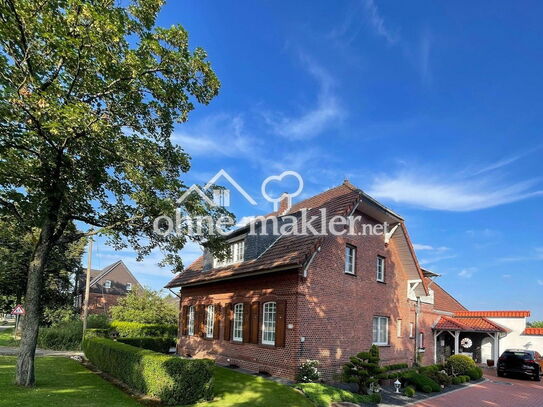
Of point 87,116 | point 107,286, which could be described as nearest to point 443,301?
point 87,116

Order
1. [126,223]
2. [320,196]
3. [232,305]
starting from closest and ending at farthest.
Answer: [126,223], [232,305], [320,196]

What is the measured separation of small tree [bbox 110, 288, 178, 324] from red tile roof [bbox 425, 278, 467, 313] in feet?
70.8

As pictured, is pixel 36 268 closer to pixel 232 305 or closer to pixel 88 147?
pixel 88 147

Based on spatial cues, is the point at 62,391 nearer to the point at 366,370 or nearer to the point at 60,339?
the point at 366,370

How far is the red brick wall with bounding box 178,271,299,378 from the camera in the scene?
13.8m

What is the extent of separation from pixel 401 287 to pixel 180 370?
1417 cm

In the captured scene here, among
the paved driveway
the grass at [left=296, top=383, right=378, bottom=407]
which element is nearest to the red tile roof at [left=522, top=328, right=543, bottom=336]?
the paved driveway

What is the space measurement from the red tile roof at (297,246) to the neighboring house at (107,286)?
3657cm

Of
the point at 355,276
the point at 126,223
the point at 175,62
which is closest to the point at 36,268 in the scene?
the point at 126,223

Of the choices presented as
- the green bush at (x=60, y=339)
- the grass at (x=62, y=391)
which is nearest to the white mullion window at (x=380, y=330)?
the grass at (x=62, y=391)

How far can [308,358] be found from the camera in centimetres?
1378

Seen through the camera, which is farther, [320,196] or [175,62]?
[320,196]

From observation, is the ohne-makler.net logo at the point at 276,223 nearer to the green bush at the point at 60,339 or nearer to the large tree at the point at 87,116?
the large tree at the point at 87,116

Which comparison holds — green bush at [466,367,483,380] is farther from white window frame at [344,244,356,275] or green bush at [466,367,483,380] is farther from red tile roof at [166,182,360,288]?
red tile roof at [166,182,360,288]
